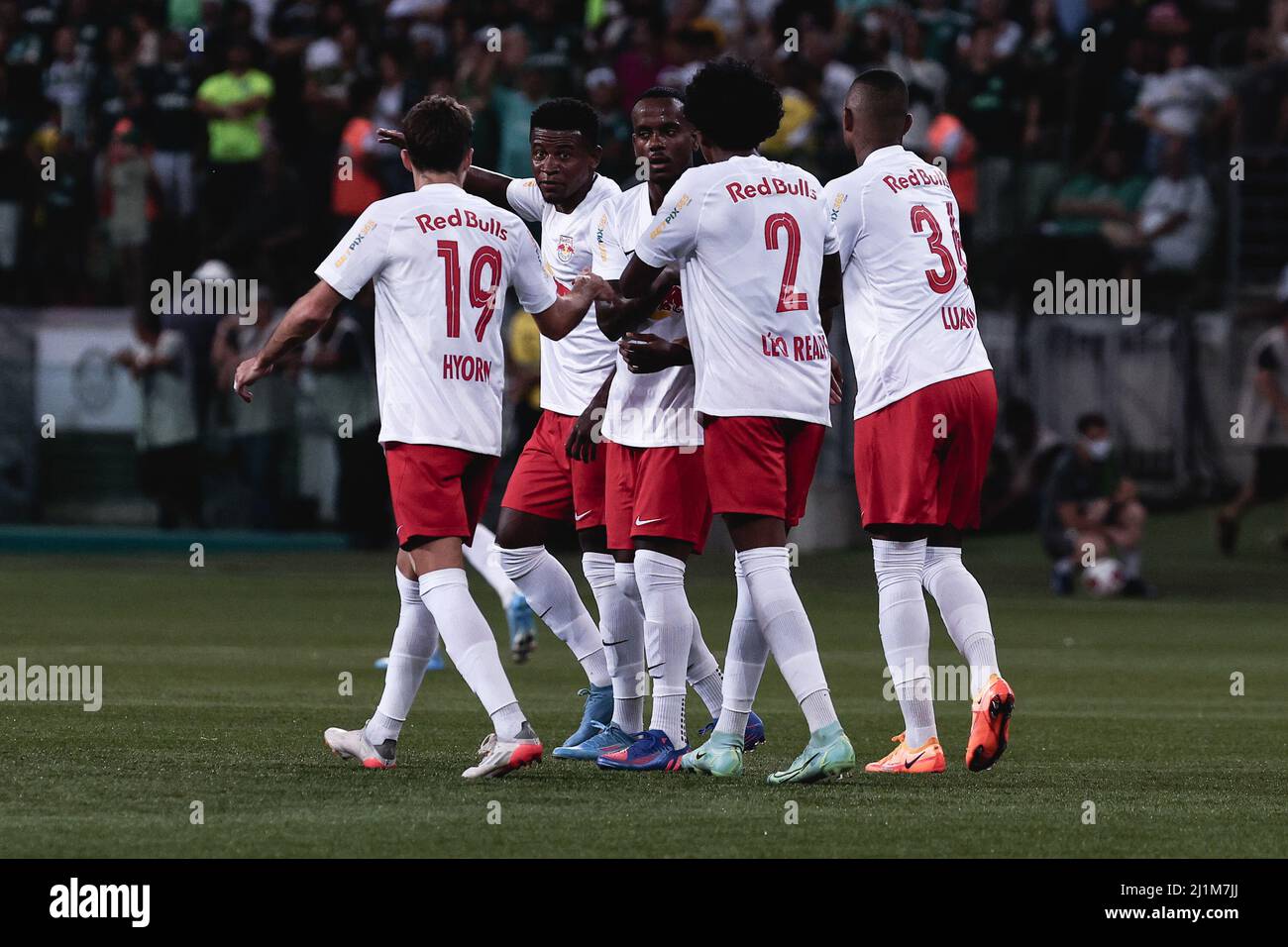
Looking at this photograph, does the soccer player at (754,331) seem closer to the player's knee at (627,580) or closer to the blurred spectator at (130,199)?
the player's knee at (627,580)

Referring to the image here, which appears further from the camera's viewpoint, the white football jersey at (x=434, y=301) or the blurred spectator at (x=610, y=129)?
the blurred spectator at (x=610, y=129)

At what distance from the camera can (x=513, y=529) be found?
9.05 m

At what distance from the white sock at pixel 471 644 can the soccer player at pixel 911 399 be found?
56.6 inches

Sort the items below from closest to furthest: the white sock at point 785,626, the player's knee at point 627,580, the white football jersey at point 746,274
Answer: the white sock at point 785,626
the white football jersey at point 746,274
the player's knee at point 627,580

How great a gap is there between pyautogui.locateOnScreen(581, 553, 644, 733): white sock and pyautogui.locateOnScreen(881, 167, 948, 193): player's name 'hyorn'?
5.83 ft

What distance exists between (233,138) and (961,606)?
50.8 ft

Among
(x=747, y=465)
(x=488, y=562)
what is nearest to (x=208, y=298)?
(x=488, y=562)

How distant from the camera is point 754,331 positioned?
7809 mm

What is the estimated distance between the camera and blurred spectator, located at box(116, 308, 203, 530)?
21078 mm

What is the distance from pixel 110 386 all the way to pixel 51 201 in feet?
7.62

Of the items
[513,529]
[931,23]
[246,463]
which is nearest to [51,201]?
[246,463]

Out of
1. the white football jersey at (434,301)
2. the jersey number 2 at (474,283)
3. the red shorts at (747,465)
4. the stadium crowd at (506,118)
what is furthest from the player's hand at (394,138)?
the stadium crowd at (506,118)

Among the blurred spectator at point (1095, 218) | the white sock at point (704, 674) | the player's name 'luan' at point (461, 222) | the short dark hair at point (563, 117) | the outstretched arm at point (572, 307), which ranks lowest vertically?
the white sock at point (704, 674)
